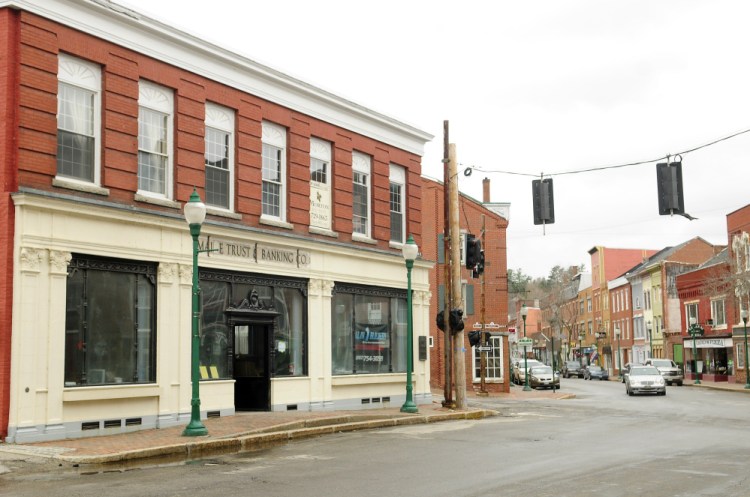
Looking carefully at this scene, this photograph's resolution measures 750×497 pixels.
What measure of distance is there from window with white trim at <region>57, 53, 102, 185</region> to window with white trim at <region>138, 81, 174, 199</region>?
1.26 metres

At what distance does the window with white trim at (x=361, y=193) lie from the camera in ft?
86.8

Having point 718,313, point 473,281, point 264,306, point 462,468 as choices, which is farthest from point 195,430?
point 718,313

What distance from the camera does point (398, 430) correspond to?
2039cm

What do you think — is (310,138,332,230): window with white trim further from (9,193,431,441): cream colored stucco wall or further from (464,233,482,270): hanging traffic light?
(464,233,482,270): hanging traffic light

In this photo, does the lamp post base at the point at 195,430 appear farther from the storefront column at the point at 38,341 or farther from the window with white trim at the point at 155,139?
the window with white trim at the point at 155,139

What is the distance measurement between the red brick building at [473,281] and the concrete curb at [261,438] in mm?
18999

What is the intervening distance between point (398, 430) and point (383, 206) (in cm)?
892

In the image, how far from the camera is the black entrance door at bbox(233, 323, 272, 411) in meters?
22.5

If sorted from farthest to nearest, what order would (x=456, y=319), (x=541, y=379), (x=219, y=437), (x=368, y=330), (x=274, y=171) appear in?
(x=541, y=379), (x=368, y=330), (x=456, y=319), (x=274, y=171), (x=219, y=437)

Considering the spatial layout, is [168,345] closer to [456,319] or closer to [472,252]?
[456,319]

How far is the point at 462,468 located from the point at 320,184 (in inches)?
514

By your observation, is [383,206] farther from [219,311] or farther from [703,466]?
[703,466]

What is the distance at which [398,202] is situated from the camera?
93.7ft

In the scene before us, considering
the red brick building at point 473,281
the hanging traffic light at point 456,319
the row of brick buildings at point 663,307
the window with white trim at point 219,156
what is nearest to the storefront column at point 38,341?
the window with white trim at point 219,156
